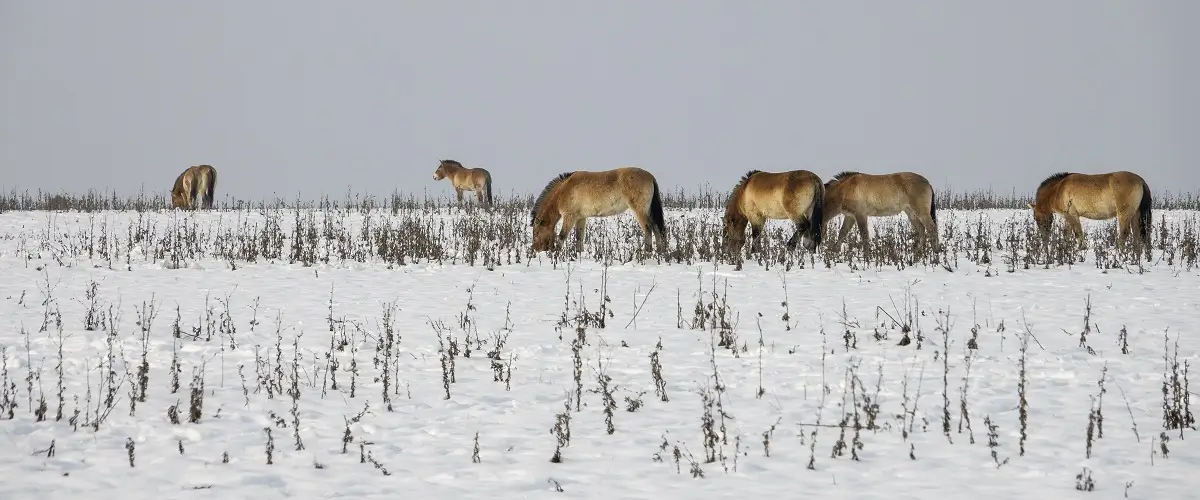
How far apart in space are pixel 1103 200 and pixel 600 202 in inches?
320

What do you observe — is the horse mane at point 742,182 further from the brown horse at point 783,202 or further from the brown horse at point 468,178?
the brown horse at point 468,178

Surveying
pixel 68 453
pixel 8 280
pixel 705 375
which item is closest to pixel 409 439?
pixel 68 453

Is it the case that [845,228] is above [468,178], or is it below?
below

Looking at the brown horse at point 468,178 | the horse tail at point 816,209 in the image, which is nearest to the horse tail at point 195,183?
the brown horse at point 468,178

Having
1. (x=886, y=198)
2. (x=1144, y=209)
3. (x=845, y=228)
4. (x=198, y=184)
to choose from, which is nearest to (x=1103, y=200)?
(x=1144, y=209)

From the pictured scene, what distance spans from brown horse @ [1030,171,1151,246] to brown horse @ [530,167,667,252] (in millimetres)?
5955

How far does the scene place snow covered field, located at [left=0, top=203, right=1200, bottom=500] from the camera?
4410 millimetres

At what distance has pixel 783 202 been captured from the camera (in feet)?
44.8

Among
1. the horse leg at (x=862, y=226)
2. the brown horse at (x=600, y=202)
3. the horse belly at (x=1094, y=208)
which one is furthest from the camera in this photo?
the horse belly at (x=1094, y=208)

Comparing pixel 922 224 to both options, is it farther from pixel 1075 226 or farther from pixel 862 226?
pixel 1075 226

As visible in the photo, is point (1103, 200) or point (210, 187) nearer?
point (1103, 200)

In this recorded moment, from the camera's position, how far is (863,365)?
21.3 feet

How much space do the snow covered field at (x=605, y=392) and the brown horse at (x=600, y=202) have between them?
140 inches

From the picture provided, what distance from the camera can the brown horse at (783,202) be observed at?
1362 cm
